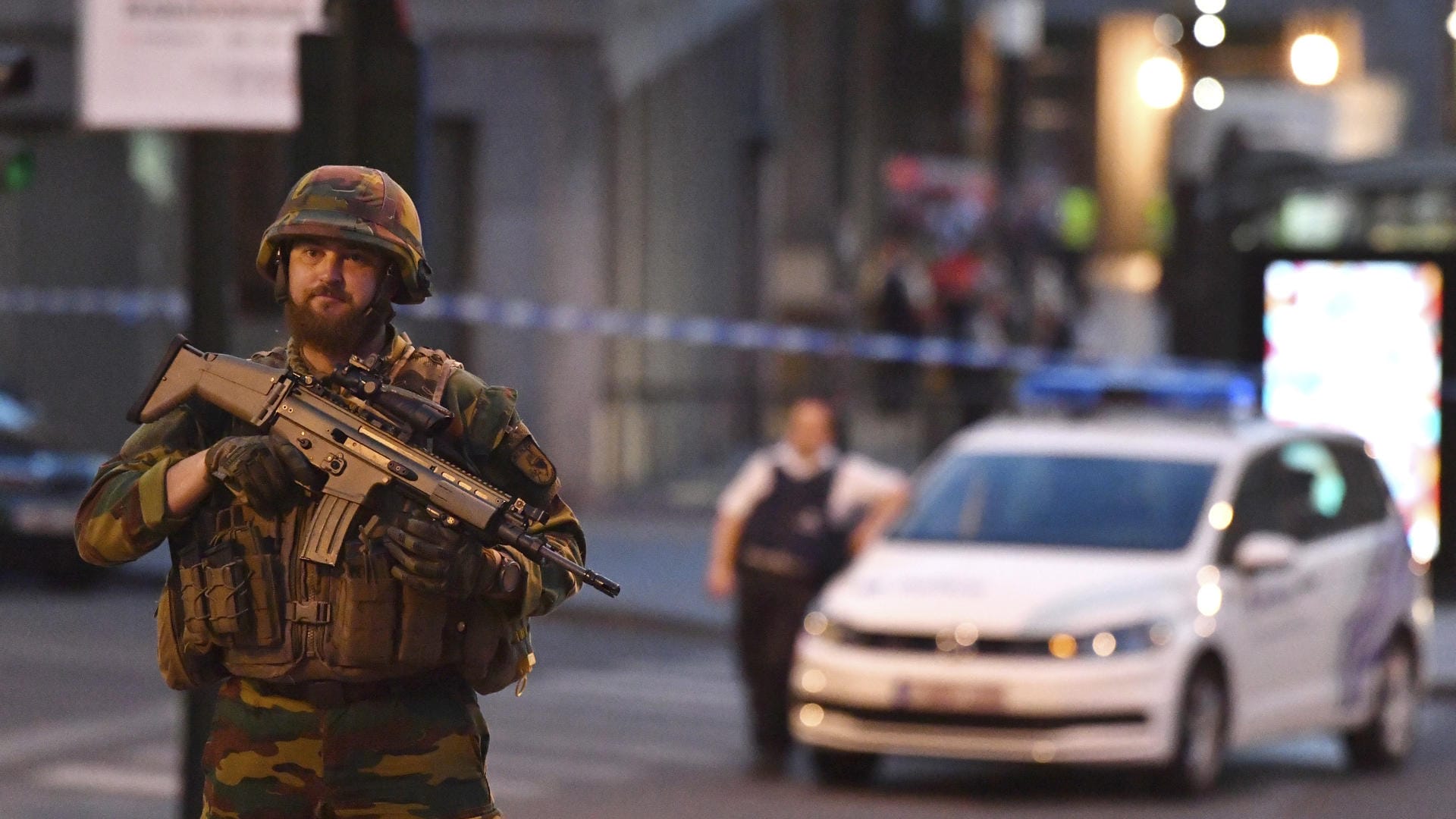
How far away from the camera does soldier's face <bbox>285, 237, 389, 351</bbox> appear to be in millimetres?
4824

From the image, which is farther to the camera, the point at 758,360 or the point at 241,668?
the point at 758,360

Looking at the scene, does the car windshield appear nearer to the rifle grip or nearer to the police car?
the police car

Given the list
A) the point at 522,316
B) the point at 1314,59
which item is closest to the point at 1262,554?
the point at 522,316

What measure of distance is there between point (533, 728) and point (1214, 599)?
3247 millimetres

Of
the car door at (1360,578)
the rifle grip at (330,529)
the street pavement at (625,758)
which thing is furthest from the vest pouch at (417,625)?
the car door at (1360,578)

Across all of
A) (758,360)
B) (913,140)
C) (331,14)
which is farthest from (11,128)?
(913,140)

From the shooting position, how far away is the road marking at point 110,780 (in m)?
11.3

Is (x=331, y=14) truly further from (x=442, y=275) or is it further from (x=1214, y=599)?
(x=442, y=275)

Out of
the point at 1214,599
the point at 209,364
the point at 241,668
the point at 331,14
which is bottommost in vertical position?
the point at 1214,599

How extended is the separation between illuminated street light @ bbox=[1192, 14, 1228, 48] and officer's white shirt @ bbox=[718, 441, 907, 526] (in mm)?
12799

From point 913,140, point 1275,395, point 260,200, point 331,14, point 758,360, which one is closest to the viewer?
point 331,14

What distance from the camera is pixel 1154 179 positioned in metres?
59.3

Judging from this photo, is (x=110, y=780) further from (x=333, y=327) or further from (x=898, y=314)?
(x=898, y=314)

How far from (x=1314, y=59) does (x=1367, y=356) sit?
14187mm
